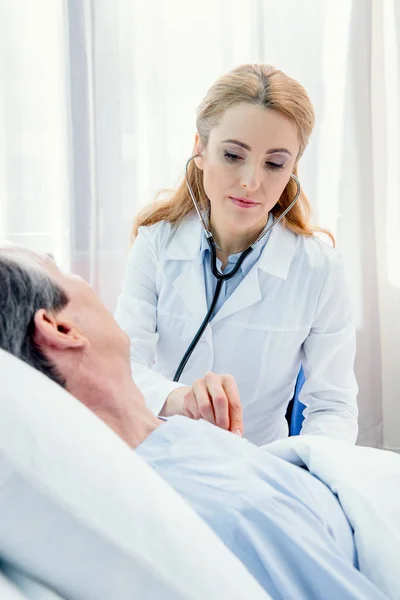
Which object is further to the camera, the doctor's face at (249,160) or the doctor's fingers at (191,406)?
the doctor's face at (249,160)

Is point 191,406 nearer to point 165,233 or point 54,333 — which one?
point 54,333

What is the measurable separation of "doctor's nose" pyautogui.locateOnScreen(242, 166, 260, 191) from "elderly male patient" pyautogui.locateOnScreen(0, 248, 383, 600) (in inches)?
21.2

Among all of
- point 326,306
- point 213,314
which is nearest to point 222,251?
point 213,314

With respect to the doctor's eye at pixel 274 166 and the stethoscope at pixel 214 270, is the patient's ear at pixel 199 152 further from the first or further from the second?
the doctor's eye at pixel 274 166

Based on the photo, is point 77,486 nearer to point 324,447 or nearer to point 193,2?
point 324,447

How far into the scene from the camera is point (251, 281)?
148 cm

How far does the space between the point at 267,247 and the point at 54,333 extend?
30.6 inches

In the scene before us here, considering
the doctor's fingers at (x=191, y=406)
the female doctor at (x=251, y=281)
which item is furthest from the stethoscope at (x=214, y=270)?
the doctor's fingers at (x=191, y=406)

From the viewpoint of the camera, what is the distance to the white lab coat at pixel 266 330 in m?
1.46

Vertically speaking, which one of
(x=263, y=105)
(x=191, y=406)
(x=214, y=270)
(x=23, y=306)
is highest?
(x=263, y=105)

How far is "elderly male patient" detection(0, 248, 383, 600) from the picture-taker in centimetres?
73

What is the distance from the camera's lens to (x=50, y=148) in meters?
2.18

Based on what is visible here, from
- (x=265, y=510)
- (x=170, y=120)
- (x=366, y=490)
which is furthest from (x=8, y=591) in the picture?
(x=170, y=120)

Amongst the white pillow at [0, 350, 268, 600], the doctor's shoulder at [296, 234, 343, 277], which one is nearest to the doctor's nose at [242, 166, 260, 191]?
the doctor's shoulder at [296, 234, 343, 277]
